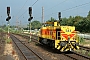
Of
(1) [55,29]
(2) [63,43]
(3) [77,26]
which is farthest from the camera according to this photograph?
(3) [77,26]

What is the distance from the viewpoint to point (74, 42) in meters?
19.7

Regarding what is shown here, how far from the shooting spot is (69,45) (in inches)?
764

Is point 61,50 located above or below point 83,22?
below

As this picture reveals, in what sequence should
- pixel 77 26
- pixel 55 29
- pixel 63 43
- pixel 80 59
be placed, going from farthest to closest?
pixel 77 26, pixel 55 29, pixel 63 43, pixel 80 59

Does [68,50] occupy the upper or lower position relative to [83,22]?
lower

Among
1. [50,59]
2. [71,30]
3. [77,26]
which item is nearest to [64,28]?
[71,30]

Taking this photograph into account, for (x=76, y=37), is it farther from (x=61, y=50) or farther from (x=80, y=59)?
(x=80, y=59)

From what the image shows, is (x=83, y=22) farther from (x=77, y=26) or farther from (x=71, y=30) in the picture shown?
(x=71, y=30)

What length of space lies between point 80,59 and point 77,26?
47446 mm

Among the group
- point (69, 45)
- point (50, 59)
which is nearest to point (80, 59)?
point (50, 59)

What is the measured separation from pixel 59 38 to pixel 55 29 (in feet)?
3.44

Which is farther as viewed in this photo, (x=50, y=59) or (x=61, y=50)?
(x=61, y=50)

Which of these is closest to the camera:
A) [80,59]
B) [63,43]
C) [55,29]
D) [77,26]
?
[80,59]

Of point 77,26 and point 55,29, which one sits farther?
point 77,26
